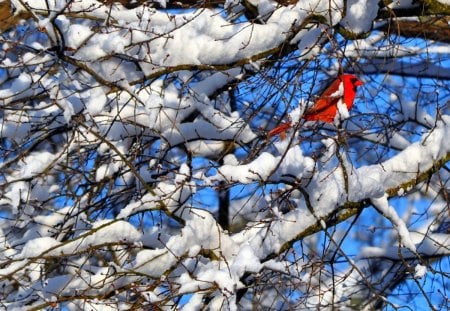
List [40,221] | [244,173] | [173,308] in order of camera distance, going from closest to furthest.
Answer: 1. [244,173]
2. [173,308]
3. [40,221]

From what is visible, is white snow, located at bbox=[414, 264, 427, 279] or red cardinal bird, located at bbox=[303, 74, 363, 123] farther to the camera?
white snow, located at bbox=[414, 264, 427, 279]

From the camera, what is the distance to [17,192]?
6047mm

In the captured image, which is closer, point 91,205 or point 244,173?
point 244,173

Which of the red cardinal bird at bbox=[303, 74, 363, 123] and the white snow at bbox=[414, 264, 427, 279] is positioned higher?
the red cardinal bird at bbox=[303, 74, 363, 123]

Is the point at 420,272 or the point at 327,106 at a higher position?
the point at 327,106

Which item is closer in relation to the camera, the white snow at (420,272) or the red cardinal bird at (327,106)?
the red cardinal bird at (327,106)

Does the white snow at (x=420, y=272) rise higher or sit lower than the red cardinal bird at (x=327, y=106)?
lower

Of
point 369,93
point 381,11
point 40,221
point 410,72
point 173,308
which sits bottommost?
point 173,308

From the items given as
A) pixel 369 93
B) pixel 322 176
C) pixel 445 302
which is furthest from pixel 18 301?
pixel 369 93

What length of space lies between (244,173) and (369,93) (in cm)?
242

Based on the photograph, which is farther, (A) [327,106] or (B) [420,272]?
(A) [327,106]

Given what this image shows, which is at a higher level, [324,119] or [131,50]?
[131,50]

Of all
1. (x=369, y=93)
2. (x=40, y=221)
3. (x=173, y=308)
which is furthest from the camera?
(x=369, y=93)

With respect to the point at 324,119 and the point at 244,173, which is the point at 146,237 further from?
the point at 324,119
